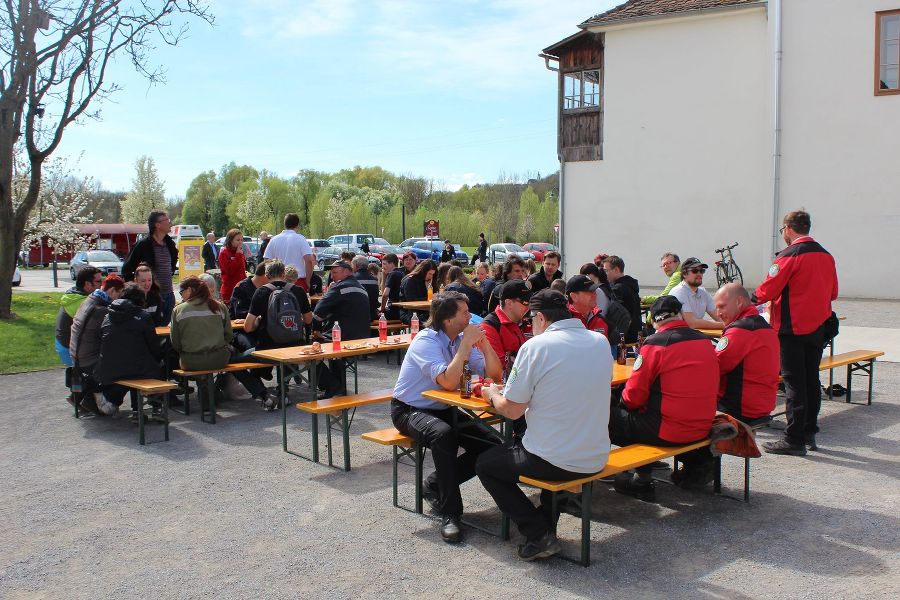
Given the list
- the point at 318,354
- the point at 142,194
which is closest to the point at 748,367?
the point at 318,354

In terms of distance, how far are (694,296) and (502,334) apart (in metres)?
3.31

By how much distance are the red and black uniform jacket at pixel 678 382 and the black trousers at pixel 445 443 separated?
1.09m

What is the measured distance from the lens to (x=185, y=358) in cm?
781

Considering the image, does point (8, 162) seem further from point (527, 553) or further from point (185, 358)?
point (527, 553)

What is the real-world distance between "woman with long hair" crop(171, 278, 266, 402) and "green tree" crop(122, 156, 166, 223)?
6509cm

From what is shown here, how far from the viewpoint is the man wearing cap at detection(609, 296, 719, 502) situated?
4.80 metres

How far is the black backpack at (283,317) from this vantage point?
8422 millimetres

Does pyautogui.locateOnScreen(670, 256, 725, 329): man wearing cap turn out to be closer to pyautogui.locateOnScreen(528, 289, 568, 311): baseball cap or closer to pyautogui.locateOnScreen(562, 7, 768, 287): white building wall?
pyautogui.locateOnScreen(528, 289, 568, 311): baseball cap

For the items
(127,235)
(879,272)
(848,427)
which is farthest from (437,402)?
(127,235)

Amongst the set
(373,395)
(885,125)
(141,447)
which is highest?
(885,125)

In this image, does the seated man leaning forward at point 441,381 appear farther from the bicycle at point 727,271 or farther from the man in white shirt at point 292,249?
A: the bicycle at point 727,271

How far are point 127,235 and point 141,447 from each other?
53362mm

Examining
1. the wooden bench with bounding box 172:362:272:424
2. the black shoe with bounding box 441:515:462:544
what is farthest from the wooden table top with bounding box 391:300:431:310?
the black shoe with bounding box 441:515:462:544

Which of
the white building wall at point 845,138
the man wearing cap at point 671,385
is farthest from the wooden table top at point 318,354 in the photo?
the white building wall at point 845,138
